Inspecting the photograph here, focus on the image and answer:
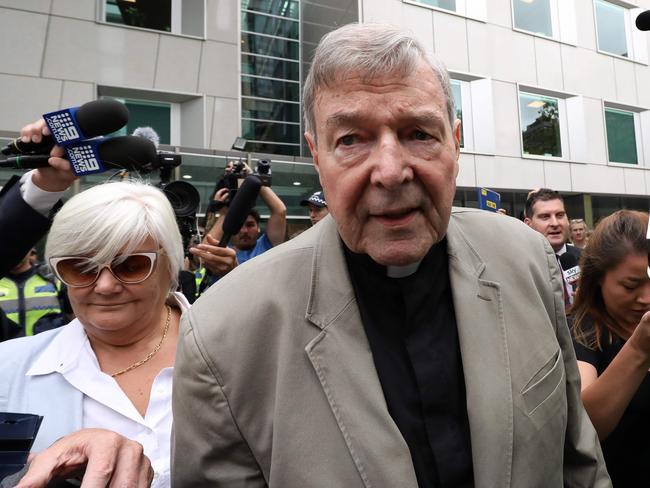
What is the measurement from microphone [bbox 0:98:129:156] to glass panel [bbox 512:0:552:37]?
14.3 meters

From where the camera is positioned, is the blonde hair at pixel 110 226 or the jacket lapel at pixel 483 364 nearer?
the jacket lapel at pixel 483 364

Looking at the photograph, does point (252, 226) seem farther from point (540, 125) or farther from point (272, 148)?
point (540, 125)

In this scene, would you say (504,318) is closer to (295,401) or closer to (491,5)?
(295,401)

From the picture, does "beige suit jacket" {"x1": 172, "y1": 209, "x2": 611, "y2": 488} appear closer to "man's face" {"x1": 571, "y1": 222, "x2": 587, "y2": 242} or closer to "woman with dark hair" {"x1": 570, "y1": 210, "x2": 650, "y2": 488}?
"woman with dark hair" {"x1": 570, "y1": 210, "x2": 650, "y2": 488}

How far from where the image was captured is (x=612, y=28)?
14930 mm

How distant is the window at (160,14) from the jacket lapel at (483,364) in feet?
37.2

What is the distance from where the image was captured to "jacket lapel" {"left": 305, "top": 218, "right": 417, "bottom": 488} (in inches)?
44.4

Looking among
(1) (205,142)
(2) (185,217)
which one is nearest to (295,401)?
(2) (185,217)

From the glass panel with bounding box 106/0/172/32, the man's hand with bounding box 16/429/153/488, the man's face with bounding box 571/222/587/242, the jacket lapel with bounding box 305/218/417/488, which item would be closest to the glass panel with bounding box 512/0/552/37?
the man's face with bounding box 571/222/587/242

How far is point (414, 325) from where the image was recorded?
4.43 feet

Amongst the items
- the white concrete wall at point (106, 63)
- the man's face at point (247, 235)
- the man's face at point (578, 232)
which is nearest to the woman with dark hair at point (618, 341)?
the man's face at point (247, 235)

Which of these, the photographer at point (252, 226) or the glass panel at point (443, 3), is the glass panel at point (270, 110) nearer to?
the glass panel at point (443, 3)

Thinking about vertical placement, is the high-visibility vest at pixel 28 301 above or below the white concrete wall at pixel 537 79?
below

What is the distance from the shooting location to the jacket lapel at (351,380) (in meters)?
1.13
